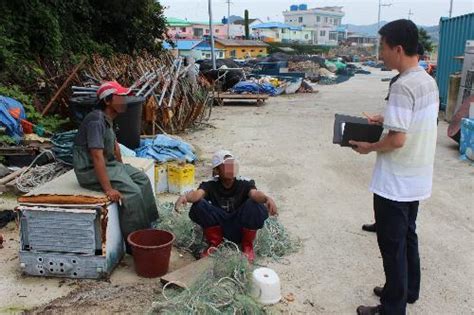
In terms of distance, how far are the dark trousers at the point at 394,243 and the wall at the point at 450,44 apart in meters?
10.6

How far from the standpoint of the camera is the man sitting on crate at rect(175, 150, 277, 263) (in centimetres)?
389

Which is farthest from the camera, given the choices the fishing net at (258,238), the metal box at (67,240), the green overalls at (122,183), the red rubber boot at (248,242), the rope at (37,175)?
the rope at (37,175)

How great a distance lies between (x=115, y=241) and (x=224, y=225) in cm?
91

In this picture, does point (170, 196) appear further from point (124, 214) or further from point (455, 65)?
point (455, 65)

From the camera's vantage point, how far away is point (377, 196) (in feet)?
9.93

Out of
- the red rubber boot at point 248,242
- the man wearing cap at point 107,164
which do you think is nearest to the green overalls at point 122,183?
the man wearing cap at point 107,164

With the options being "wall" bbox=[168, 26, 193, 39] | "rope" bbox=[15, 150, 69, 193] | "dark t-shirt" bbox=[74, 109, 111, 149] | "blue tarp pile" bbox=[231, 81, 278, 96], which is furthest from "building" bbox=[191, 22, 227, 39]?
"dark t-shirt" bbox=[74, 109, 111, 149]

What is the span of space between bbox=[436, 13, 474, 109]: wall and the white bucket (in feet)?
34.8

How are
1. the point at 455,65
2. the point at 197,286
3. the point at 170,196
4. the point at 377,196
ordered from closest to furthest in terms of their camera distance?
the point at 377,196, the point at 197,286, the point at 170,196, the point at 455,65

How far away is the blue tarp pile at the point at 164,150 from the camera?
6.69 m

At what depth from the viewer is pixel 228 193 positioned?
407 centimetres

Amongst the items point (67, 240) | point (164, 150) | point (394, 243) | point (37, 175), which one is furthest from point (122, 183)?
point (164, 150)

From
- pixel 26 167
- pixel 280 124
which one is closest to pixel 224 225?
pixel 26 167

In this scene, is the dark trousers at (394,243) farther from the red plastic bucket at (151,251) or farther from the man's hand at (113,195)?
the man's hand at (113,195)
